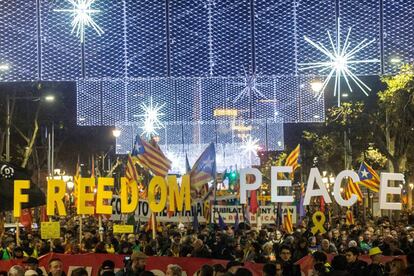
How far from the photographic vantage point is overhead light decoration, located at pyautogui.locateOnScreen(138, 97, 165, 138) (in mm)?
26469

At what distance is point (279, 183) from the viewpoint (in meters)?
20.6

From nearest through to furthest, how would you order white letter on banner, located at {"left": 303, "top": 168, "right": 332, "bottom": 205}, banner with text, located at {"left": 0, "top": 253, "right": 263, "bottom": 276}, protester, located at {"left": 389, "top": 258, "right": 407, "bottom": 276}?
protester, located at {"left": 389, "top": 258, "right": 407, "bottom": 276} → banner with text, located at {"left": 0, "top": 253, "right": 263, "bottom": 276} → white letter on banner, located at {"left": 303, "top": 168, "right": 332, "bottom": 205}

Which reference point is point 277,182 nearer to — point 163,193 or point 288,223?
point 163,193

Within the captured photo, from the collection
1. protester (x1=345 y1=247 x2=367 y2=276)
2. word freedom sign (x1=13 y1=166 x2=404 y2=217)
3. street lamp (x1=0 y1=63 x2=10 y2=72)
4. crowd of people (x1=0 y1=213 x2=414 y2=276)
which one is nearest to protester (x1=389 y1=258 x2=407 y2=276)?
crowd of people (x1=0 y1=213 x2=414 y2=276)

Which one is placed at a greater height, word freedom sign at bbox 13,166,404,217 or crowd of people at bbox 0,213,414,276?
word freedom sign at bbox 13,166,404,217

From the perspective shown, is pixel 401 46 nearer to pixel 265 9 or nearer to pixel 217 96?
pixel 265 9

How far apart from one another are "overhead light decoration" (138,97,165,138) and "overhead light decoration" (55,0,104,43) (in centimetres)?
730

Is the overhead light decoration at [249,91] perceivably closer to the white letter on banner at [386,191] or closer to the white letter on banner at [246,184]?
the white letter on banner at [246,184]

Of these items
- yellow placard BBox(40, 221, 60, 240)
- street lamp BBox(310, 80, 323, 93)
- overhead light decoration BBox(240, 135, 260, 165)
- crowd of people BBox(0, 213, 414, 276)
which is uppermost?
street lamp BBox(310, 80, 323, 93)

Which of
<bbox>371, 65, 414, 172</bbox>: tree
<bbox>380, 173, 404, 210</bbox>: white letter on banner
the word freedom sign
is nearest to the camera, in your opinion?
the word freedom sign

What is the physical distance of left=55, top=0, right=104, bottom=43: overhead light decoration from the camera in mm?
17953

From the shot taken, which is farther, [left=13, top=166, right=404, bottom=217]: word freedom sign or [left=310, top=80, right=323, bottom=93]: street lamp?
[left=310, top=80, right=323, bottom=93]: street lamp

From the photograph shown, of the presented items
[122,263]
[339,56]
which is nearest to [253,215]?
[339,56]

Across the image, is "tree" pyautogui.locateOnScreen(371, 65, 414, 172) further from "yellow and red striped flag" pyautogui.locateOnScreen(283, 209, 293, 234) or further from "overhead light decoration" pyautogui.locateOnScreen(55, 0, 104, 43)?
"overhead light decoration" pyautogui.locateOnScreen(55, 0, 104, 43)
